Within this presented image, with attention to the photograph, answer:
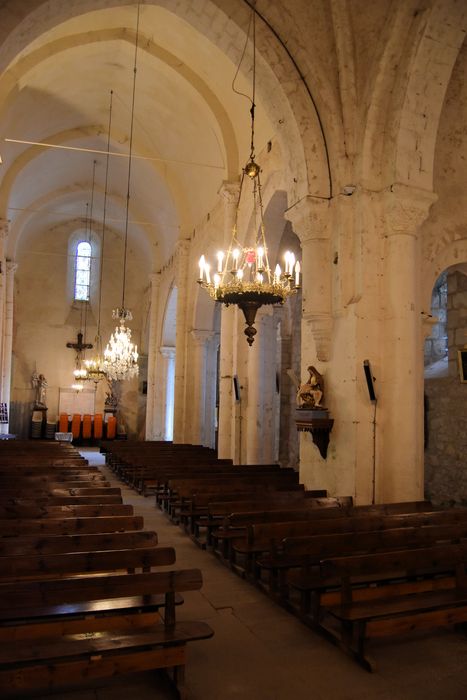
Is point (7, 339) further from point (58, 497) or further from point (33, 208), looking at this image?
point (58, 497)

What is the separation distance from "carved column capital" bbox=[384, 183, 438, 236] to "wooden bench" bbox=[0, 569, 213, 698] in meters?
5.81

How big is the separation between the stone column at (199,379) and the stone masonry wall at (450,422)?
760 cm

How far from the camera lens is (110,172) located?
2109 cm

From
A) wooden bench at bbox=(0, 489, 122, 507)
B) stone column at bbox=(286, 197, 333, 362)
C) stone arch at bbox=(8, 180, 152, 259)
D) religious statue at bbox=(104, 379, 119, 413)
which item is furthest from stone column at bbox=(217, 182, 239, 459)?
religious statue at bbox=(104, 379, 119, 413)

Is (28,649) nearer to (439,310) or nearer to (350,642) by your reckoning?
(350,642)

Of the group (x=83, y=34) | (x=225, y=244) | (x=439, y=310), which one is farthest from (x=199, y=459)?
(x=83, y=34)

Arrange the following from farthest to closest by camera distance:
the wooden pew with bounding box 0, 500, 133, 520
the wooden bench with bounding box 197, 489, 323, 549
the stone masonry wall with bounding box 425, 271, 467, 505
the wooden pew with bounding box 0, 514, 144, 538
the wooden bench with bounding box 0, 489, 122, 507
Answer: the stone masonry wall with bounding box 425, 271, 467, 505 < the wooden bench with bounding box 197, 489, 323, 549 < the wooden bench with bounding box 0, 489, 122, 507 < the wooden pew with bounding box 0, 500, 133, 520 < the wooden pew with bounding box 0, 514, 144, 538

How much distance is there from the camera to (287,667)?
11.8 feet

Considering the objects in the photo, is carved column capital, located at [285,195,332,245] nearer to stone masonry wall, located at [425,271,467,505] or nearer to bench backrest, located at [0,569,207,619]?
stone masonry wall, located at [425,271,467,505]

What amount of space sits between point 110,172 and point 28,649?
20213 millimetres

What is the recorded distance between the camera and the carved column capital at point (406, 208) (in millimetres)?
7711

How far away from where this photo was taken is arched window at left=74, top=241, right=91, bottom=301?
27.2 metres

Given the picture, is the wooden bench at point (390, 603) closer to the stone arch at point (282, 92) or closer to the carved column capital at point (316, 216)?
the carved column capital at point (316, 216)

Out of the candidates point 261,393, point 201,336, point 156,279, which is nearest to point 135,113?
point 201,336
